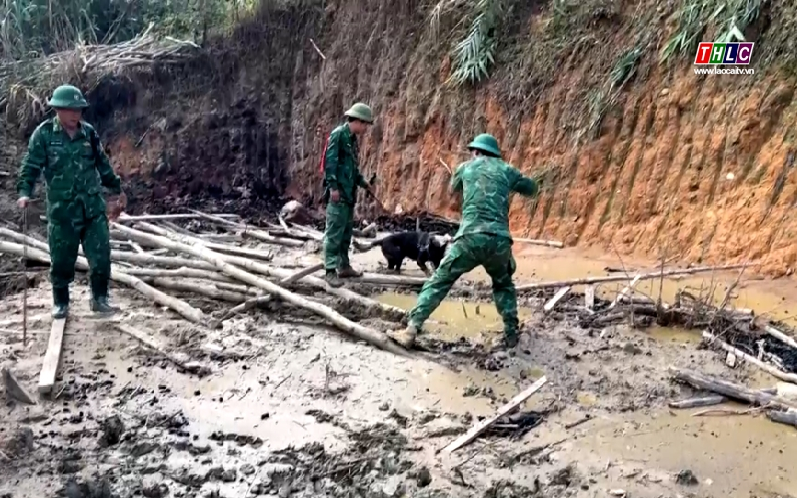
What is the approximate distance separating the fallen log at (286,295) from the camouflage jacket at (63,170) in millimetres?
1604

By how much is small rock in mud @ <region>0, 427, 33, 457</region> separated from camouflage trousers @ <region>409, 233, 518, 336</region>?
10.3 ft

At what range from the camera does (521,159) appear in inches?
460

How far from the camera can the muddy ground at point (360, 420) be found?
418cm

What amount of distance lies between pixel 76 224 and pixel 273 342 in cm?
216

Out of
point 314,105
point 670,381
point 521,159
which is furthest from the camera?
point 314,105

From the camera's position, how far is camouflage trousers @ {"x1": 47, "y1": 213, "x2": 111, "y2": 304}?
645 cm

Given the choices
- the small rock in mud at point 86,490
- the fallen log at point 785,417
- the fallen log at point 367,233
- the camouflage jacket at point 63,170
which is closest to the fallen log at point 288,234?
the fallen log at point 367,233

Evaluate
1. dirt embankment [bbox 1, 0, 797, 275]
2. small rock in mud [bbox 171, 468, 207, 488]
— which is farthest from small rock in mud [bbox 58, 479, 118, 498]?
dirt embankment [bbox 1, 0, 797, 275]

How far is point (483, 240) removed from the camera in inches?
239

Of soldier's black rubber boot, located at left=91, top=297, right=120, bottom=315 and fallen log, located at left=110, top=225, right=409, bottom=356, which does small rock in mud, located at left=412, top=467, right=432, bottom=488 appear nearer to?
fallen log, located at left=110, top=225, right=409, bottom=356

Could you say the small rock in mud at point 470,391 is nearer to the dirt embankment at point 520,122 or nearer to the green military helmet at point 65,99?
the green military helmet at point 65,99

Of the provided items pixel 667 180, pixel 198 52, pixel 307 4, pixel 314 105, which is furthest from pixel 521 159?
pixel 198 52

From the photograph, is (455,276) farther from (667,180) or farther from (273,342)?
(667,180)

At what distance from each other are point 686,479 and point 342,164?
5241 millimetres
